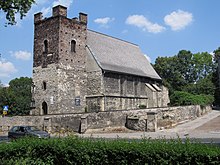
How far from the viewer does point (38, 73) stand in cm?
3603

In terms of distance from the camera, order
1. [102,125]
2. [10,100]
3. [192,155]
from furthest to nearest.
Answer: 1. [10,100]
2. [102,125]
3. [192,155]

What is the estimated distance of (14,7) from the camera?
1209 centimetres

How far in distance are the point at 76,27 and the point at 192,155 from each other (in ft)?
101

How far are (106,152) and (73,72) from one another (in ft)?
88.8

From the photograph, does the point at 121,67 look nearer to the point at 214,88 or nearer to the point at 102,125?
the point at 102,125

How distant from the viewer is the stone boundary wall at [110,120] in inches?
1073

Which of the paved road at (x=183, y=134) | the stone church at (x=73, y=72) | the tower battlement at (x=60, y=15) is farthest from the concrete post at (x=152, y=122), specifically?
the tower battlement at (x=60, y=15)

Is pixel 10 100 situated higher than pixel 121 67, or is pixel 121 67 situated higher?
pixel 121 67

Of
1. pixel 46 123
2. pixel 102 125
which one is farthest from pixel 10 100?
pixel 102 125

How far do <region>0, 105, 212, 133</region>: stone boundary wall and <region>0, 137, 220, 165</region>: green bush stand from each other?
1744 centimetres

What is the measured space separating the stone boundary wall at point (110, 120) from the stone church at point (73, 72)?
133 inches

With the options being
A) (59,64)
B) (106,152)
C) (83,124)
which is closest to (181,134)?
(83,124)

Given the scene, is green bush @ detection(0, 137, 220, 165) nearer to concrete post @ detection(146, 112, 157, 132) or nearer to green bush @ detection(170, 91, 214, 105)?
concrete post @ detection(146, 112, 157, 132)

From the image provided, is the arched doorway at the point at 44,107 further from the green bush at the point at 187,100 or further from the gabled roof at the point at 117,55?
the green bush at the point at 187,100
